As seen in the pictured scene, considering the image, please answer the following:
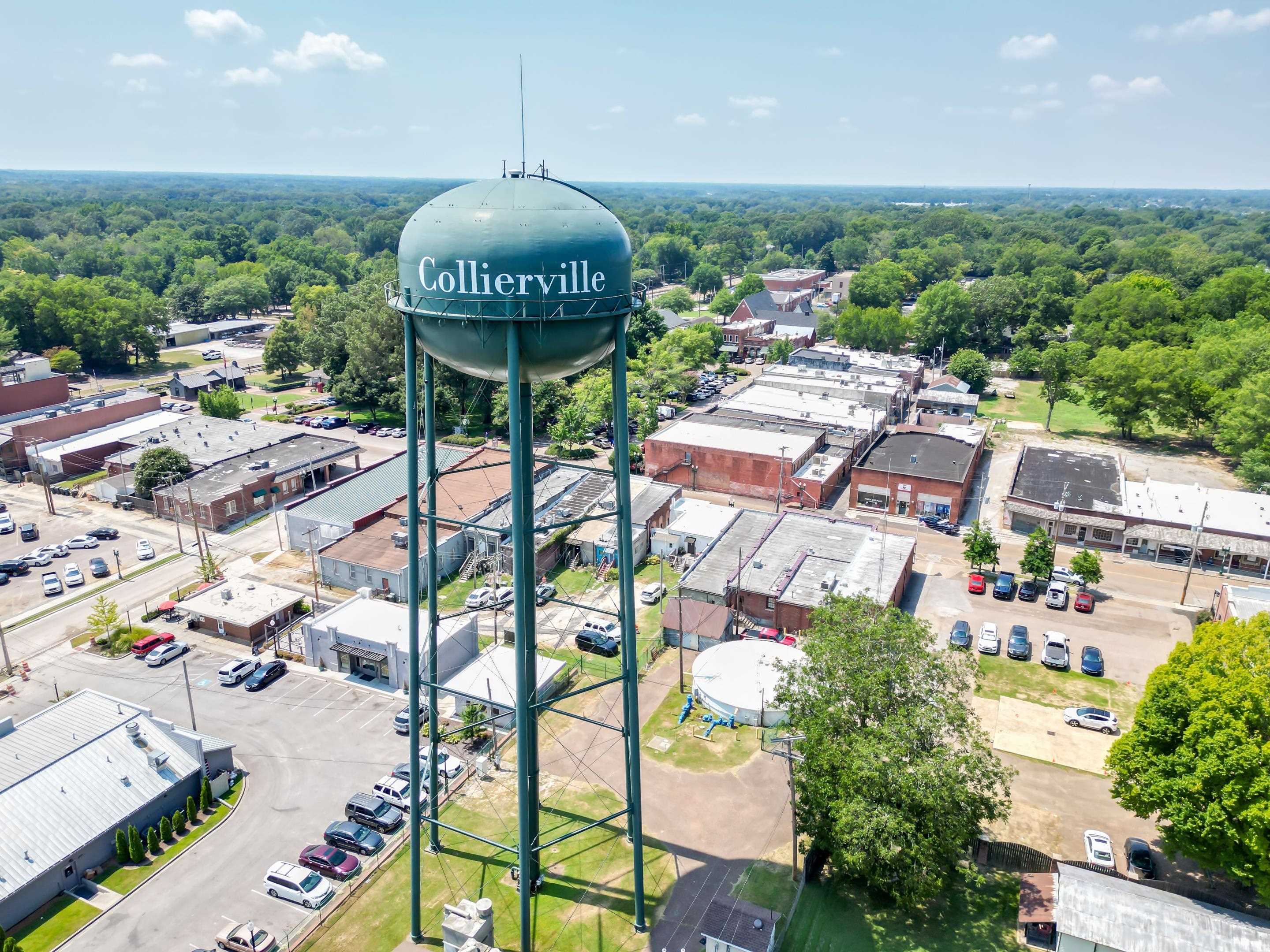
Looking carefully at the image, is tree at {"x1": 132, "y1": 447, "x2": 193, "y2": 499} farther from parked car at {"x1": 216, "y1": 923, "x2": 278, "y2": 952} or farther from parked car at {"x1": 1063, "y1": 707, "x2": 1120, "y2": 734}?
parked car at {"x1": 1063, "y1": 707, "x2": 1120, "y2": 734}

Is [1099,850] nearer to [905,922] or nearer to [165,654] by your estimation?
[905,922]

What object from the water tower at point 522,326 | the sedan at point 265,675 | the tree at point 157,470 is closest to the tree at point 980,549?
the water tower at point 522,326

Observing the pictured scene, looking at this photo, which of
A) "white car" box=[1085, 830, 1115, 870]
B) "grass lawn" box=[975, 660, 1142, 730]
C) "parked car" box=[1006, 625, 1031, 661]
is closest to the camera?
"white car" box=[1085, 830, 1115, 870]

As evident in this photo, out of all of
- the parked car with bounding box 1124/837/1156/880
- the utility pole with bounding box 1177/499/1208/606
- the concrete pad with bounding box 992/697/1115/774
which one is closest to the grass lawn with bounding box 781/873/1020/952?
the parked car with bounding box 1124/837/1156/880

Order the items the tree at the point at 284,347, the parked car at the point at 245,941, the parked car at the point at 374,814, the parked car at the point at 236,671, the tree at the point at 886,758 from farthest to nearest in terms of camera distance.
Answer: the tree at the point at 284,347 < the parked car at the point at 236,671 < the parked car at the point at 374,814 < the parked car at the point at 245,941 < the tree at the point at 886,758

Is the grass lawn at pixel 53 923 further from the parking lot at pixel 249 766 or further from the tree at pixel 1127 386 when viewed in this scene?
the tree at pixel 1127 386

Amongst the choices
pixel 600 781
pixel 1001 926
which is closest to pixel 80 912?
pixel 600 781

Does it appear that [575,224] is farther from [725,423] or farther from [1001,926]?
[725,423]
